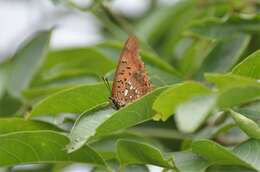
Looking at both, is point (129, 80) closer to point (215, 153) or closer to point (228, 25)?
point (215, 153)

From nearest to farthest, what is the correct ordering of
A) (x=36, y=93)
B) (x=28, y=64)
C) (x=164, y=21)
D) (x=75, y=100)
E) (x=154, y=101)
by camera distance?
1. (x=154, y=101)
2. (x=75, y=100)
3. (x=36, y=93)
4. (x=28, y=64)
5. (x=164, y=21)

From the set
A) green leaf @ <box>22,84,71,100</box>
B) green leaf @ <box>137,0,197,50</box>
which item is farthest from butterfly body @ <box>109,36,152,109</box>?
green leaf @ <box>137,0,197,50</box>

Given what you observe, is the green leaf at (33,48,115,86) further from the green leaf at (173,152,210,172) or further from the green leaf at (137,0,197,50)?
the green leaf at (173,152,210,172)

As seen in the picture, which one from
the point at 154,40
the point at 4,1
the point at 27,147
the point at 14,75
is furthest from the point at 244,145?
the point at 4,1

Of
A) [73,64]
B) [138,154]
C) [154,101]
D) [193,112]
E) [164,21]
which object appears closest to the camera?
[193,112]

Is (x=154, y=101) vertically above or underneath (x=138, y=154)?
above

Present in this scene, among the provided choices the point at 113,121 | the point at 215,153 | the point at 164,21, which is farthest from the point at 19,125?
the point at 164,21

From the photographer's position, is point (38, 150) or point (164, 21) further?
point (164, 21)

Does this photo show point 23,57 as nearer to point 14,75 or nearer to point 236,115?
point 14,75
